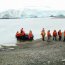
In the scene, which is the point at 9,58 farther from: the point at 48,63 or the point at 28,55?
the point at 48,63

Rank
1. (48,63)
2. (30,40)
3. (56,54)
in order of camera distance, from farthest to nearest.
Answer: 1. (30,40)
2. (56,54)
3. (48,63)

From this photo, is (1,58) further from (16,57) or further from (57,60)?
(57,60)

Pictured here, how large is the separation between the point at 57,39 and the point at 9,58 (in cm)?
1313

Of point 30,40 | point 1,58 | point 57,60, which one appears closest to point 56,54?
point 57,60

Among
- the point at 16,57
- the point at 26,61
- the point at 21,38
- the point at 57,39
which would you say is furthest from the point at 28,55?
the point at 21,38

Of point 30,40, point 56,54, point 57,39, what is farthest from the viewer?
point 30,40

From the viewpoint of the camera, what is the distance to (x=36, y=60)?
1827 cm

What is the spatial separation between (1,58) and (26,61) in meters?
2.05

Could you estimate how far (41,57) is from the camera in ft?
63.7

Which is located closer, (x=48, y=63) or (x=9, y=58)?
(x=48, y=63)

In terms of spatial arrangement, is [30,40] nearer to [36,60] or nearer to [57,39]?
[57,39]

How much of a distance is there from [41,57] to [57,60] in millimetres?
1629

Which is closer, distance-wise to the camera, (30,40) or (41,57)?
(41,57)

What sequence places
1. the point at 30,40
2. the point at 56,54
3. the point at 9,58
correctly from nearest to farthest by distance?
1. the point at 9,58
2. the point at 56,54
3. the point at 30,40
